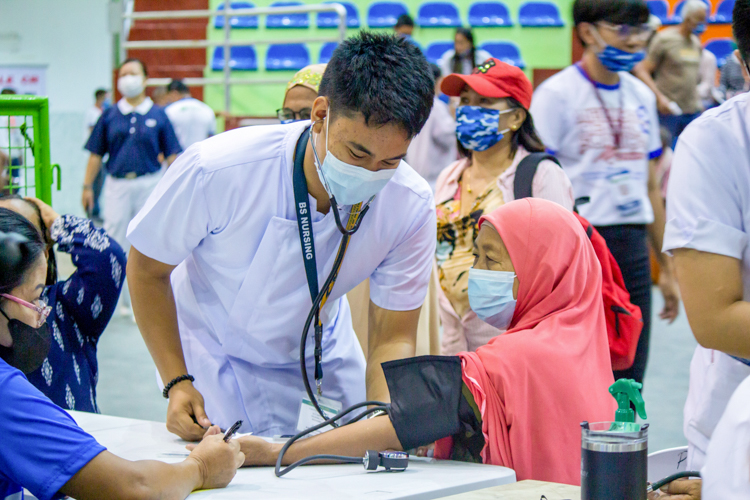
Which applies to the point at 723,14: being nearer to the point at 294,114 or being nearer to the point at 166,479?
the point at 294,114

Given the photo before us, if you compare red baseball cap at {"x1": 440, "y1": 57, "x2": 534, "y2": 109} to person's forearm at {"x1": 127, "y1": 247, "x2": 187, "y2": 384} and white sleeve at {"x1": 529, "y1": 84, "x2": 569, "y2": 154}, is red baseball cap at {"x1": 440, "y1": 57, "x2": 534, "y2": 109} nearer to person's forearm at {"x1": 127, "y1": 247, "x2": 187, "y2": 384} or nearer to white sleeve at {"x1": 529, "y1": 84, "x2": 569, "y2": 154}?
white sleeve at {"x1": 529, "y1": 84, "x2": 569, "y2": 154}

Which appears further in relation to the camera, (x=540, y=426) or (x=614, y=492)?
(x=540, y=426)

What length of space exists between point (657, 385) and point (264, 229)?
3.26 m

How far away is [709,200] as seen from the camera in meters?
1.33

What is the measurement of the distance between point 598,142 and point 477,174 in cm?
50

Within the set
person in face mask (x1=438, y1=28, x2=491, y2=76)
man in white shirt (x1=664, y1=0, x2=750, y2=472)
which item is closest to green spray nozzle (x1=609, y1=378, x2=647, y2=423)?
man in white shirt (x1=664, y1=0, x2=750, y2=472)

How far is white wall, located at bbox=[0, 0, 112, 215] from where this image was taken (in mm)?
10180

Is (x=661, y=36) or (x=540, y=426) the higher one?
(x=661, y=36)

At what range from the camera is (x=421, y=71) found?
1504mm

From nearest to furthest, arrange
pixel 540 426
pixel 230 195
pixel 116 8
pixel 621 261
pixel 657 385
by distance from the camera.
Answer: pixel 540 426
pixel 230 195
pixel 621 261
pixel 657 385
pixel 116 8

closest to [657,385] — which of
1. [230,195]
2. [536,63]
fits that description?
[230,195]

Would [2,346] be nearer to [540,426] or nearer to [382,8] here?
[540,426]

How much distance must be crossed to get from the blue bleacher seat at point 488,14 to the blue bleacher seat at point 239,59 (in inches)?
112

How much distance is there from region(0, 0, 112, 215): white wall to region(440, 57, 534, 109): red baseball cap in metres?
8.53
